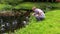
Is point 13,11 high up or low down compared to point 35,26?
down

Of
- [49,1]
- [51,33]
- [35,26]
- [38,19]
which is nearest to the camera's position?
[51,33]

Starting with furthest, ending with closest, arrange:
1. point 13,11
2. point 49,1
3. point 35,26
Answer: point 49,1
point 13,11
point 35,26

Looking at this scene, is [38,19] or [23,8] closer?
[38,19]

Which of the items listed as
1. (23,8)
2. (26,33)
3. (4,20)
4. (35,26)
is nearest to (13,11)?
(23,8)

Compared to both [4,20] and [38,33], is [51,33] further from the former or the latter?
[4,20]

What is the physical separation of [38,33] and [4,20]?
8729 millimetres

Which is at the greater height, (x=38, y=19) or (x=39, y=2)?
(x=38, y=19)

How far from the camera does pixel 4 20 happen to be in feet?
73.6

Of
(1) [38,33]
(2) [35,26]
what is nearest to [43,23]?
(2) [35,26]

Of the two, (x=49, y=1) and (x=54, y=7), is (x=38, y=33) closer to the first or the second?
(x=54, y=7)

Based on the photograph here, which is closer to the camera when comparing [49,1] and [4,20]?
[4,20]

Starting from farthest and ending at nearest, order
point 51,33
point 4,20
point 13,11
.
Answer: point 13,11
point 4,20
point 51,33

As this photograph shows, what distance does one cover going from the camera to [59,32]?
46.7ft

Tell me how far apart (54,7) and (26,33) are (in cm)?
1334
